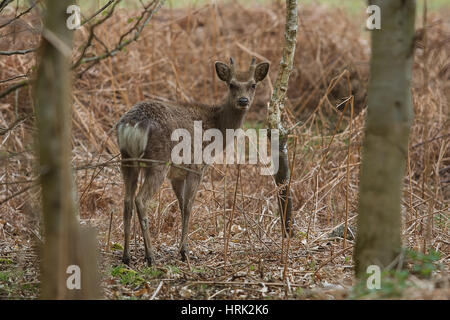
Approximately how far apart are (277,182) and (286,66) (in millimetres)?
1267

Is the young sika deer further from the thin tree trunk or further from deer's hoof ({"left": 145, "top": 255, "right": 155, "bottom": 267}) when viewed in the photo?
the thin tree trunk

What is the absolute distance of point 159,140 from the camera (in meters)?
5.68

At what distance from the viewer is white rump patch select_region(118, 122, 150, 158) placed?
548cm

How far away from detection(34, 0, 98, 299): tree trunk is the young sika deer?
185 cm

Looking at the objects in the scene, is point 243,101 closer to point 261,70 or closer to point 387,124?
point 261,70

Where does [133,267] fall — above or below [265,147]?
below

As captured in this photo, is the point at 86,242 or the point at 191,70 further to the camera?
the point at 191,70

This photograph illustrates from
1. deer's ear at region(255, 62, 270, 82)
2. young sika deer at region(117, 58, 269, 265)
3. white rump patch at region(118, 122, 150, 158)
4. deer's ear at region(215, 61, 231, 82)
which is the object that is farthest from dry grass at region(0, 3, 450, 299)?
deer's ear at region(215, 61, 231, 82)

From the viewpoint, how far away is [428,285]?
3.57 metres

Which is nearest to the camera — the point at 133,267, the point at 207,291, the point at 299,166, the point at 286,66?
the point at 207,291

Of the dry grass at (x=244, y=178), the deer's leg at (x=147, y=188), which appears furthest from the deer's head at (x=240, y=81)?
the deer's leg at (x=147, y=188)
